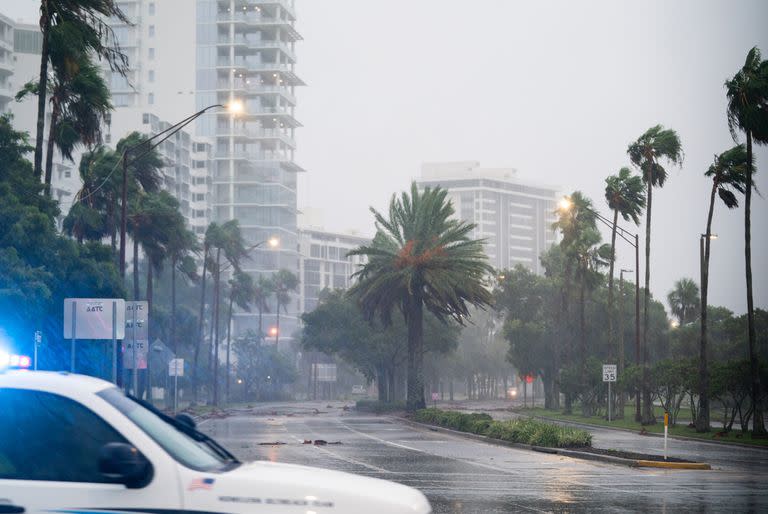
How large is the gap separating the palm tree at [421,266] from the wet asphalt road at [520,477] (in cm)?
2125

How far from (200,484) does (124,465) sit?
42cm

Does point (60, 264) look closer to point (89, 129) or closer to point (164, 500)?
point (89, 129)

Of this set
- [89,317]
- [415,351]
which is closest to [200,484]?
[89,317]

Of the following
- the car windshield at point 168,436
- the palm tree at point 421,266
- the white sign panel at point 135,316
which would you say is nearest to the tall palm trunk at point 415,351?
the palm tree at point 421,266

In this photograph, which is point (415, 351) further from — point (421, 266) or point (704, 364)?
point (704, 364)

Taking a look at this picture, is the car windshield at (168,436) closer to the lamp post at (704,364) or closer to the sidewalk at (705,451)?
the sidewalk at (705,451)

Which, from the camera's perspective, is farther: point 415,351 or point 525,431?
point 415,351

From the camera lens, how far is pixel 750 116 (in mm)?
44719

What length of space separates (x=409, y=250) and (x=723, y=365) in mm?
17445

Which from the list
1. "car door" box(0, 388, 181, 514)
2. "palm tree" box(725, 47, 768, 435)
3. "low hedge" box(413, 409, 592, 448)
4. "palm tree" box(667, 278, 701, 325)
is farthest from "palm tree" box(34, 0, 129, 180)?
"palm tree" box(667, 278, 701, 325)

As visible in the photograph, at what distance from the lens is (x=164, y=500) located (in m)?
6.59

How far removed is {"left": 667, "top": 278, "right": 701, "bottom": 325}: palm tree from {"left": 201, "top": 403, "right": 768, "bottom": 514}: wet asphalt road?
290 feet

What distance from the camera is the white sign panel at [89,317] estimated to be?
2719cm

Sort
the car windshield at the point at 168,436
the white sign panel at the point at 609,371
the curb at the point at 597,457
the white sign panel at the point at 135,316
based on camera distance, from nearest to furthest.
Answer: the car windshield at the point at 168,436 < the curb at the point at 597,457 < the white sign panel at the point at 135,316 < the white sign panel at the point at 609,371
